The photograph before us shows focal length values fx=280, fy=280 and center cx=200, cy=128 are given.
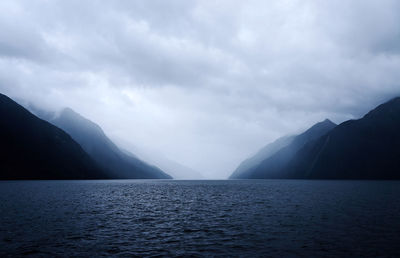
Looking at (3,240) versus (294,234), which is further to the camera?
(294,234)

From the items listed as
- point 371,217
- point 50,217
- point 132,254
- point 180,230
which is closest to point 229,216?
point 180,230

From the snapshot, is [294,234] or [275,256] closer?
[275,256]

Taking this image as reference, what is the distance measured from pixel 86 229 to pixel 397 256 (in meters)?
33.9

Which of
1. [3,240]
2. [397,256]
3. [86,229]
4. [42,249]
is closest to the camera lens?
[397,256]

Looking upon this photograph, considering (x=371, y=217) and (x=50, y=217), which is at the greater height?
(x=371, y=217)

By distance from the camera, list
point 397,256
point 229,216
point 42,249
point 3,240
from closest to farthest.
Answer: point 397,256 < point 42,249 < point 3,240 < point 229,216

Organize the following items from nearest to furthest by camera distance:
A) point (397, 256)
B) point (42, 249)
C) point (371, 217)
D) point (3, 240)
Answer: point (397, 256) < point (42, 249) < point (3, 240) < point (371, 217)

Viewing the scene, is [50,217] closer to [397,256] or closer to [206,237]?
[206,237]

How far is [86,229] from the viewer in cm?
3612

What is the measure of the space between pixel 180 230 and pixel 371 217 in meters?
30.3

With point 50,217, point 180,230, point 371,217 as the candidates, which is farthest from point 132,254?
point 371,217

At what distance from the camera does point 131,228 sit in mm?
37188

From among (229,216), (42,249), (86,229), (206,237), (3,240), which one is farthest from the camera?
(229,216)

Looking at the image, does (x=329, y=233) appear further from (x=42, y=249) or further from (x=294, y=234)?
(x=42, y=249)
